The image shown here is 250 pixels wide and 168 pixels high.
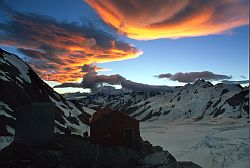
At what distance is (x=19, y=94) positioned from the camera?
67.5m

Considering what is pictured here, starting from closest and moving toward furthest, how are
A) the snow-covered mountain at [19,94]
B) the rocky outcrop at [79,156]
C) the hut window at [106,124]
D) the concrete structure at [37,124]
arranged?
1. the rocky outcrop at [79,156]
2. the concrete structure at [37,124]
3. the hut window at [106,124]
4. the snow-covered mountain at [19,94]

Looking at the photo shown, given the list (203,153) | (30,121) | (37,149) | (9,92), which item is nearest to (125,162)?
(37,149)

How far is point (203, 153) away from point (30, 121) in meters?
30.6

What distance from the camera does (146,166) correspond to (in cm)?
2734

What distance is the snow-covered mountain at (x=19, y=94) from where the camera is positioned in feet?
188

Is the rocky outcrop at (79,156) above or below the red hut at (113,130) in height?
below

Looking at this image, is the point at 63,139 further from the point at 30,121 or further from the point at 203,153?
the point at 203,153

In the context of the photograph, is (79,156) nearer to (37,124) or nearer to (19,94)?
(37,124)

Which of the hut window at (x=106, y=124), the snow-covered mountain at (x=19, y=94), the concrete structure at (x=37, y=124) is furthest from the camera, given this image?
the snow-covered mountain at (x=19, y=94)

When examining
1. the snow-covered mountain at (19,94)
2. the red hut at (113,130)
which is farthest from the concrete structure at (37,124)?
the snow-covered mountain at (19,94)

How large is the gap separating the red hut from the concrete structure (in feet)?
19.5

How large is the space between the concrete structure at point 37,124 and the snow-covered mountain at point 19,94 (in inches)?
764

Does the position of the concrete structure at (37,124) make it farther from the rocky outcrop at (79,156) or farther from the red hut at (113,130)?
the red hut at (113,130)

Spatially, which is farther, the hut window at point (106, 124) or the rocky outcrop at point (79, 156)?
the hut window at point (106, 124)
